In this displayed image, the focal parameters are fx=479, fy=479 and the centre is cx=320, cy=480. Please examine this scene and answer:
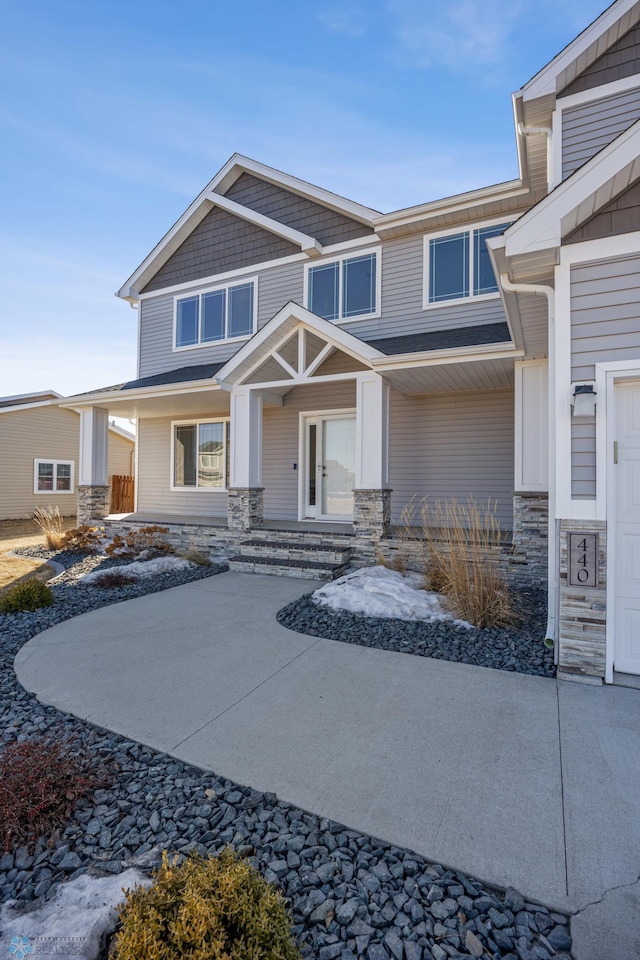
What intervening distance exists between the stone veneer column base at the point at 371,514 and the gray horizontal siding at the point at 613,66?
5.93 m

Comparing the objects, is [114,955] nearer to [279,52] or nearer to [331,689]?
[331,689]

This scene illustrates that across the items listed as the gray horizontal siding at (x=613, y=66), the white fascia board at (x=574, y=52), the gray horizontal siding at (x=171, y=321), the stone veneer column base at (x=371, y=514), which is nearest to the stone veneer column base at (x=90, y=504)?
the gray horizontal siding at (x=171, y=321)

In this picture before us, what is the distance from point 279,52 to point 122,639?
10161 mm

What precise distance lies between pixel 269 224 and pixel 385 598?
8.51m

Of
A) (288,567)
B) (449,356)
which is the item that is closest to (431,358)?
(449,356)

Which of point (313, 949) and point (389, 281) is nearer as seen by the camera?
point (313, 949)

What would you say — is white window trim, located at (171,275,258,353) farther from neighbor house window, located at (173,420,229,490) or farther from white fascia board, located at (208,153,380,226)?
white fascia board, located at (208,153,380,226)

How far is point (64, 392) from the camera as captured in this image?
16.3 m

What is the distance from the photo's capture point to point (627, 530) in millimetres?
3771

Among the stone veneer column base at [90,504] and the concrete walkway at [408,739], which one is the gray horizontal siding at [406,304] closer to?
the concrete walkway at [408,739]

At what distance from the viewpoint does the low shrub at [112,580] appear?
7008mm

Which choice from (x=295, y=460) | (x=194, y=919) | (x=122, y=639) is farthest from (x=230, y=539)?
(x=194, y=919)

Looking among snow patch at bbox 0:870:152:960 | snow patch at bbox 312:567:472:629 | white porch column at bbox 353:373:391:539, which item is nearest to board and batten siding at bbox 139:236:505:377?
white porch column at bbox 353:373:391:539
